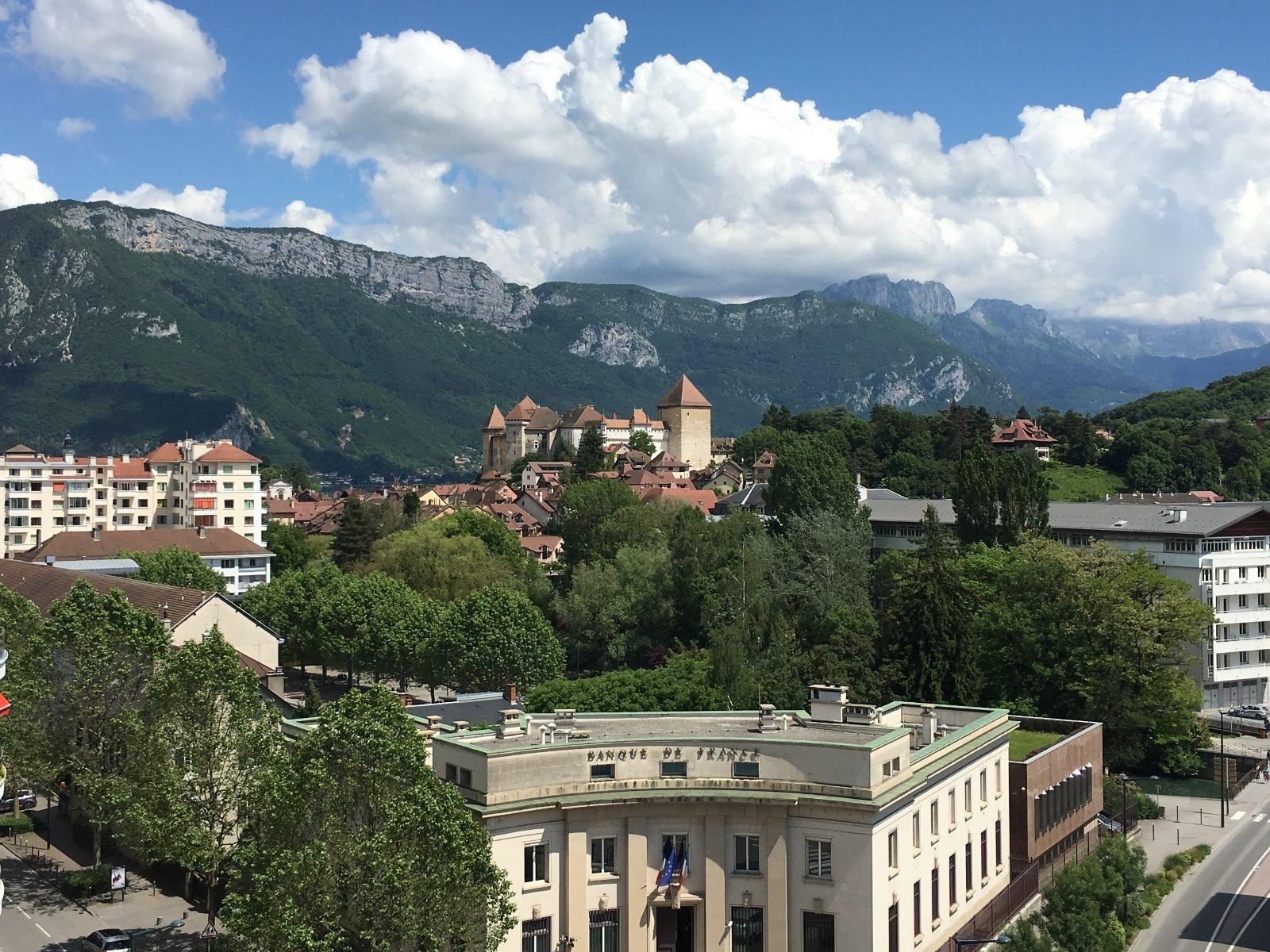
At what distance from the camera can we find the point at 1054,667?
55969 millimetres

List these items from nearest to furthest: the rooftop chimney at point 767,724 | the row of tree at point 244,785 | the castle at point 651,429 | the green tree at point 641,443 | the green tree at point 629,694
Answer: the row of tree at point 244,785 < the rooftop chimney at point 767,724 < the green tree at point 629,694 < the green tree at point 641,443 < the castle at point 651,429

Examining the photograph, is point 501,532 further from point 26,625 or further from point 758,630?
point 26,625

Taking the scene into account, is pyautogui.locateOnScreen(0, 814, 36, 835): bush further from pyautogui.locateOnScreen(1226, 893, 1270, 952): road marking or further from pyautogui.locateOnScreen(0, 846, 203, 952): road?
pyautogui.locateOnScreen(1226, 893, 1270, 952): road marking

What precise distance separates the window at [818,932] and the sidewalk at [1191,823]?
19558 millimetres

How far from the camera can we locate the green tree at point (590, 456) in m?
147

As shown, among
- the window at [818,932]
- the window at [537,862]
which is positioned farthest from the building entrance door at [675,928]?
the window at [537,862]

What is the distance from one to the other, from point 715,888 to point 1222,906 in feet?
65.6

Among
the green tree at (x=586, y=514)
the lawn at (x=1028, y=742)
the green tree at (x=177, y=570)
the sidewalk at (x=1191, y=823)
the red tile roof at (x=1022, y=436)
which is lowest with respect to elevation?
the sidewalk at (x=1191, y=823)

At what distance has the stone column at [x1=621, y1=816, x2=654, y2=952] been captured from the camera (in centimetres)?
2867

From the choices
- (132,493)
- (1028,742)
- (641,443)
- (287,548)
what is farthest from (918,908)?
(641,443)

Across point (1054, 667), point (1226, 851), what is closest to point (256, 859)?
point (1226, 851)

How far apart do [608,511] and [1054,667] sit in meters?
43.6

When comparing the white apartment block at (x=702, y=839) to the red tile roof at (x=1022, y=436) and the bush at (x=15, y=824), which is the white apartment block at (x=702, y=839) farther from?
the red tile roof at (x=1022, y=436)

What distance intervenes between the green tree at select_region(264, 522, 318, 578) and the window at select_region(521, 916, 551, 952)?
259ft
